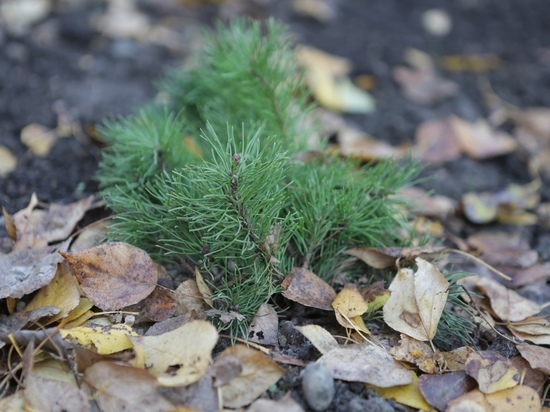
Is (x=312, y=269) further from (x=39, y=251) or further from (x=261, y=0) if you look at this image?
(x=261, y=0)

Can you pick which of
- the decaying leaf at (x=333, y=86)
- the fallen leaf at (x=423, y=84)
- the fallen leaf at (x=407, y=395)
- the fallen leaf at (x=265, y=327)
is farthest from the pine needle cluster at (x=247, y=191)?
the fallen leaf at (x=423, y=84)

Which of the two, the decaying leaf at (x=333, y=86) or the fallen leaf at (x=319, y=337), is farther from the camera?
the decaying leaf at (x=333, y=86)

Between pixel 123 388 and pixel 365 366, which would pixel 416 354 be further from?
pixel 123 388

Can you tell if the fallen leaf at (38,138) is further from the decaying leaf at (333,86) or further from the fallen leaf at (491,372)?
the fallen leaf at (491,372)

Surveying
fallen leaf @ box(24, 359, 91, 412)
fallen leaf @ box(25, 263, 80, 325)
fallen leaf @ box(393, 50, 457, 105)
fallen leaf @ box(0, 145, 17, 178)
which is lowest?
fallen leaf @ box(24, 359, 91, 412)

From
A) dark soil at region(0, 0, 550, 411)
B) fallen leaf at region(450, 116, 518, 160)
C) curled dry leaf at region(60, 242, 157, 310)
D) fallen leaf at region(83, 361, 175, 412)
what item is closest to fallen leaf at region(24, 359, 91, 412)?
fallen leaf at region(83, 361, 175, 412)

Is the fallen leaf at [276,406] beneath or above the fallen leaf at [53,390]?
above

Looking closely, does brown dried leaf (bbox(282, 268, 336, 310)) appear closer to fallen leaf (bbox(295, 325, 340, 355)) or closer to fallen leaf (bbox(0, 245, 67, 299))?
fallen leaf (bbox(295, 325, 340, 355))
